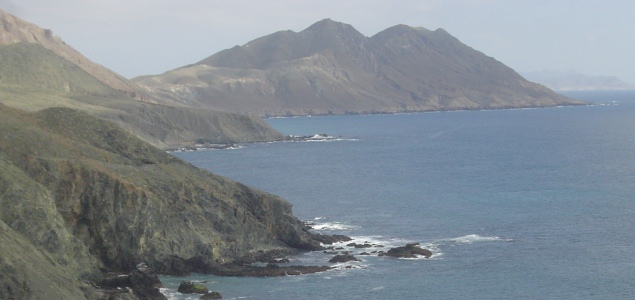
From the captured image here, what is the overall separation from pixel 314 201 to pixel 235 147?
302ft

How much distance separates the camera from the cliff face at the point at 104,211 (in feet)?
199

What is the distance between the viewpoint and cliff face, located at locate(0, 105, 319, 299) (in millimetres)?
60531

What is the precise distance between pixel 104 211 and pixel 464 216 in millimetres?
39130

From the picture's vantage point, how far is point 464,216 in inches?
3720

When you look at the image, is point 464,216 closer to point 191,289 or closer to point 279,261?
point 279,261

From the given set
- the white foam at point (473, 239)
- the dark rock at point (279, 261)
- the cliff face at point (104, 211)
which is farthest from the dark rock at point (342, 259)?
the white foam at point (473, 239)

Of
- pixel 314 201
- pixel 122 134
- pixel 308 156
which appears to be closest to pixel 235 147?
pixel 308 156

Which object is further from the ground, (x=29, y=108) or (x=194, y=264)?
(x=29, y=108)

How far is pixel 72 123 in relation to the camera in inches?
3342

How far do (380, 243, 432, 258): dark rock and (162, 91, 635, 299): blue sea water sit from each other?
2.87 ft

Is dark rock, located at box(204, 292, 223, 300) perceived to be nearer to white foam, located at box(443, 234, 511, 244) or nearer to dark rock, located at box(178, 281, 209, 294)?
dark rock, located at box(178, 281, 209, 294)

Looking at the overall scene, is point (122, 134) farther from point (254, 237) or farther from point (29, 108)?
point (29, 108)

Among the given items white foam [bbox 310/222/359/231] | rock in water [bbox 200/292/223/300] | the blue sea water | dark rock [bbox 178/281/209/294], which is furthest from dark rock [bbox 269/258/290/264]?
white foam [bbox 310/222/359/231]

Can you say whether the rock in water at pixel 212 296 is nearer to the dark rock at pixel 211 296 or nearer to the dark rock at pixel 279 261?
the dark rock at pixel 211 296
